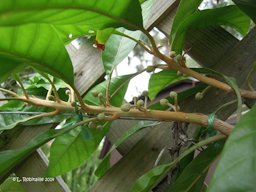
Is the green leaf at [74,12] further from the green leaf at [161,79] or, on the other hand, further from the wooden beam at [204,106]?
the wooden beam at [204,106]

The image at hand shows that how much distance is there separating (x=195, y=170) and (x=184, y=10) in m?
0.29

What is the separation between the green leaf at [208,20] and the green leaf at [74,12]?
0.16 metres

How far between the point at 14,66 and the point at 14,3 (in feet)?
0.67

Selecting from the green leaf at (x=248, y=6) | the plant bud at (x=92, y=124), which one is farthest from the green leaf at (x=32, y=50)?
the green leaf at (x=248, y=6)

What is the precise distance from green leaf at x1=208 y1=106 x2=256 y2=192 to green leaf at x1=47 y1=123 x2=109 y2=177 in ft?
1.44

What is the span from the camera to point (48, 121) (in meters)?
0.83

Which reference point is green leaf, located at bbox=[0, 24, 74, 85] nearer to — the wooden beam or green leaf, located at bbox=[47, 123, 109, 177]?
green leaf, located at bbox=[47, 123, 109, 177]

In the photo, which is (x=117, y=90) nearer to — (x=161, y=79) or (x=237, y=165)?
(x=161, y=79)

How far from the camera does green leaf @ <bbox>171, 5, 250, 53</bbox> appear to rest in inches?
26.1

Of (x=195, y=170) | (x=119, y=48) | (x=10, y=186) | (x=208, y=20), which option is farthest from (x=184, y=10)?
(x=10, y=186)

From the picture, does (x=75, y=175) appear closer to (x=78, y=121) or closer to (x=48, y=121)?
(x=48, y=121)

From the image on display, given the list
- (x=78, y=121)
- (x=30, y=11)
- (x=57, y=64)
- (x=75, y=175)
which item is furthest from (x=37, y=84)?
(x=75, y=175)

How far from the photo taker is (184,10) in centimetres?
66

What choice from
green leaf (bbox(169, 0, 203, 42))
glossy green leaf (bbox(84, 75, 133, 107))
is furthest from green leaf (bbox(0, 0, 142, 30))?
glossy green leaf (bbox(84, 75, 133, 107))
